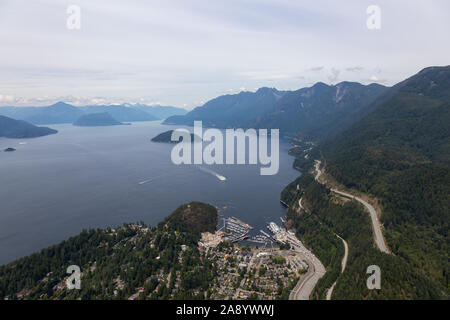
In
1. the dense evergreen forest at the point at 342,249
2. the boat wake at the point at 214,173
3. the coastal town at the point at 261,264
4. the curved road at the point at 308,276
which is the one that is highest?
the boat wake at the point at 214,173

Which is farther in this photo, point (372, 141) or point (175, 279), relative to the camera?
point (372, 141)

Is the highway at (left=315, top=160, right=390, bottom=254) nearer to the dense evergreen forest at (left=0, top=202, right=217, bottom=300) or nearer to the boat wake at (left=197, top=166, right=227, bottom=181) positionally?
the dense evergreen forest at (left=0, top=202, right=217, bottom=300)

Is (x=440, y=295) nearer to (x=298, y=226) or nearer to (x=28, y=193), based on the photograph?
(x=298, y=226)

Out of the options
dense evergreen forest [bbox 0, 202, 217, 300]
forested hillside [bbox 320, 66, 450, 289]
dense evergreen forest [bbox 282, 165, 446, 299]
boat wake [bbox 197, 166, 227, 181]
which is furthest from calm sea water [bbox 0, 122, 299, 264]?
forested hillside [bbox 320, 66, 450, 289]

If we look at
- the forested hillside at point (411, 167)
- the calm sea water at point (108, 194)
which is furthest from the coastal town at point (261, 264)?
the forested hillside at point (411, 167)

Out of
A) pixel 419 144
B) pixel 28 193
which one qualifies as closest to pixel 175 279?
pixel 28 193

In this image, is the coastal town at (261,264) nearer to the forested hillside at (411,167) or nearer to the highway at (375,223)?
the highway at (375,223)

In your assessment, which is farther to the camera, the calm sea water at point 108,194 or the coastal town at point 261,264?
the calm sea water at point 108,194
